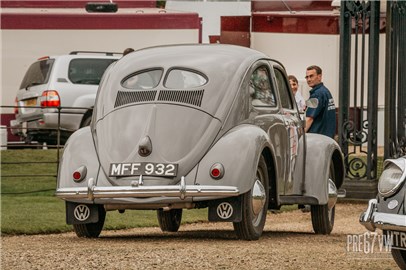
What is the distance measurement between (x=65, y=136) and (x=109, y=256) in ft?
44.6

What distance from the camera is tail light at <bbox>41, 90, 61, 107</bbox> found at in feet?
76.5

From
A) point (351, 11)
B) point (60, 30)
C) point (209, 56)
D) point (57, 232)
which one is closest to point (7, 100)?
point (60, 30)

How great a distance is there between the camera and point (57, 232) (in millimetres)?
14305

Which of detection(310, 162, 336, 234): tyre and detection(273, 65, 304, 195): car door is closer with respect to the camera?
detection(273, 65, 304, 195): car door

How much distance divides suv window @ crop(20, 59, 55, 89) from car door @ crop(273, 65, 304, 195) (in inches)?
419

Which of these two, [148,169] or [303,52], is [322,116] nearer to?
[148,169]

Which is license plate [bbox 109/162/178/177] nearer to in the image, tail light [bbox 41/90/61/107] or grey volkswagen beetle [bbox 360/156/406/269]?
grey volkswagen beetle [bbox 360/156/406/269]

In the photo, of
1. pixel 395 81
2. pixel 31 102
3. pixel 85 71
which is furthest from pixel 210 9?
pixel 395 81

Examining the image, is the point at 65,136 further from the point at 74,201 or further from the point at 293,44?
the point at 74,201

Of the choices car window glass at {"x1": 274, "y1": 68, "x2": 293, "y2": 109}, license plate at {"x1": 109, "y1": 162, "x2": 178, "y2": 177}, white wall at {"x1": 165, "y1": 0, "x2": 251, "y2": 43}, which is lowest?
license plate at {"x1": 109, "y1": 162, "x2": 178, "y2": 177}

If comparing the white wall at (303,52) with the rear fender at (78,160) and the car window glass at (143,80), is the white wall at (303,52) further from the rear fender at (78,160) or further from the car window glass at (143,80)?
the rear fender at (78,160)

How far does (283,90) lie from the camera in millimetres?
13688

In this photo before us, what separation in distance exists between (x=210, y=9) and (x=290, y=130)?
1633cm

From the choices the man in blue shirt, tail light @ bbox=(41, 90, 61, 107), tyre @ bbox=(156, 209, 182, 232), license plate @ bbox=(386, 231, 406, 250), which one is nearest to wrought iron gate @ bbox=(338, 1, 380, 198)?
the man in blue shirt
